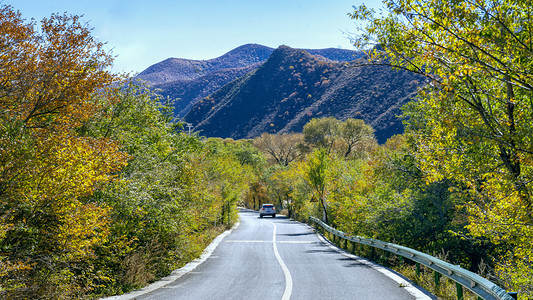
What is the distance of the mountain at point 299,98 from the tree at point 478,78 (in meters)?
79.6

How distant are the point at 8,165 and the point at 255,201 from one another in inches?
3386

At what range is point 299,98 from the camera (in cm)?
14000

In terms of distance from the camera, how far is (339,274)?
391 inches

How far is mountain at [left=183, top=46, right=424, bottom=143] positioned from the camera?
96312mm

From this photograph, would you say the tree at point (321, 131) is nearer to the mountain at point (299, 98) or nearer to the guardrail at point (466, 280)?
the mountain at point (299, 98)

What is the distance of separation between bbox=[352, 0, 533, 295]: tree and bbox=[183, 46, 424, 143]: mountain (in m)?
79.6

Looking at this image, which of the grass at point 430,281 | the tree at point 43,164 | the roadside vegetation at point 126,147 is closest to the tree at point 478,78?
the roadside vegetation at point 126,147

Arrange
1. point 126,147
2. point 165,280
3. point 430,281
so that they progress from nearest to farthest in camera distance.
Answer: point 430,281
point 165,280
point 126,147

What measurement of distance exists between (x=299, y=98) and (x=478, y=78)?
443 ft

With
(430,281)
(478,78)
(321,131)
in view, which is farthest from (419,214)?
(321,131)

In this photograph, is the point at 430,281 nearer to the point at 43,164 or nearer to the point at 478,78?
the point at 478,78

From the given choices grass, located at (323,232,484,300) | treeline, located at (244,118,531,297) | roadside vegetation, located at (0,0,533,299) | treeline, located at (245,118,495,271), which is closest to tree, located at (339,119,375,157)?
treeline, located at (245,118,495,271)

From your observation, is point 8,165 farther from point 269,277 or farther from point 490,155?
point 490,155

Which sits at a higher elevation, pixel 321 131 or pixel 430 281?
pixel 321 131
